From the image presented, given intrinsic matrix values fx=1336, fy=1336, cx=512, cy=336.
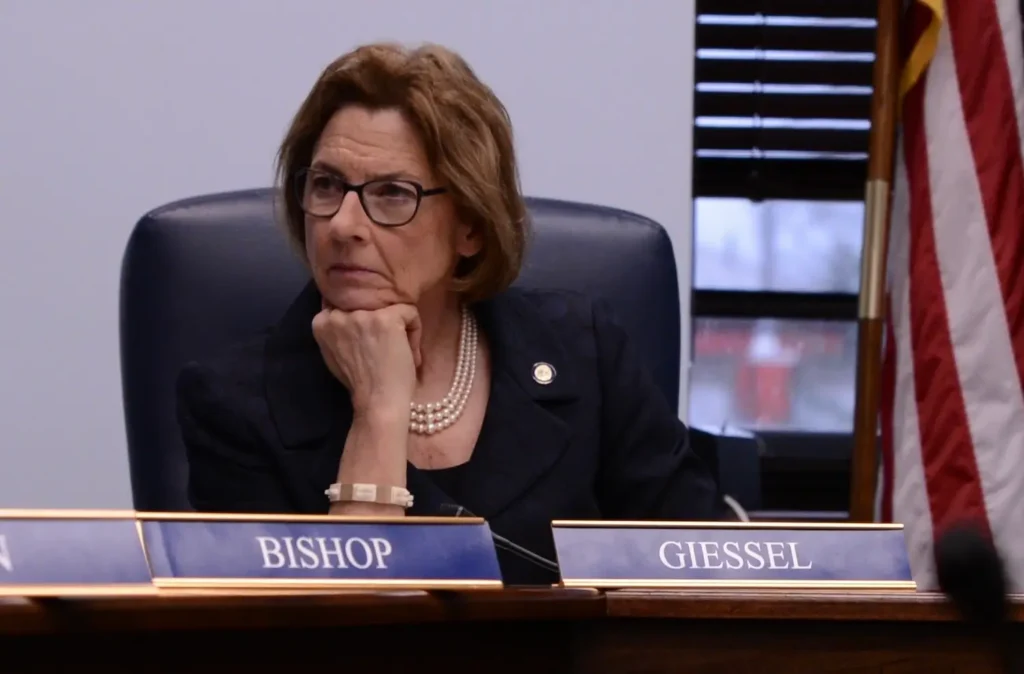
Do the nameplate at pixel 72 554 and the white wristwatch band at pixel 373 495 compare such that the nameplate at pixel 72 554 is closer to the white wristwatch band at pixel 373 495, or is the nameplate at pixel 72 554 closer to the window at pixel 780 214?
the white wristwatch band at pixel 373 495

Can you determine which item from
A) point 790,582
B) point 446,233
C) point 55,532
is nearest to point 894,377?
point 446,233

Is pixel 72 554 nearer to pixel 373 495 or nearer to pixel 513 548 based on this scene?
pixel 513 548

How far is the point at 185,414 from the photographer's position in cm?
138

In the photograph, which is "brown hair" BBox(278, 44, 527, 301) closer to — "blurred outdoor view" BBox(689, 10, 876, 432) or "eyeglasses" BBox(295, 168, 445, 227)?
"eyeglasses" BBox(295, 168, 445, 227)

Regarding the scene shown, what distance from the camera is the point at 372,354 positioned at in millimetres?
1355

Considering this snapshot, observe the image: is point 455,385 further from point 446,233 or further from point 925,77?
point 925,77

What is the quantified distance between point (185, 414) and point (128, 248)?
0.24 meters

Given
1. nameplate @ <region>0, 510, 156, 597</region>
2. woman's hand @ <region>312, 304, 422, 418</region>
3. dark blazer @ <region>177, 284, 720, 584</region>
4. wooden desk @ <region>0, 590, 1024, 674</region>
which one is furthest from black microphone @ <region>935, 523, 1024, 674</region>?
woman's hand @ <region>312, 304, 422, 418</region>

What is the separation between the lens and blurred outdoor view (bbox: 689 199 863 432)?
259cm

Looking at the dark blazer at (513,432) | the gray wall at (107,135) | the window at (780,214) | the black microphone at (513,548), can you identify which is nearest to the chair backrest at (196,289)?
the dark blazer at (513,432)

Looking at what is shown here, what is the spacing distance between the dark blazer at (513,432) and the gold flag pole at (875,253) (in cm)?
73

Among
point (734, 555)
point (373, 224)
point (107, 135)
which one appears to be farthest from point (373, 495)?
point (107, 135)

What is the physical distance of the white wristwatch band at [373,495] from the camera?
126cm

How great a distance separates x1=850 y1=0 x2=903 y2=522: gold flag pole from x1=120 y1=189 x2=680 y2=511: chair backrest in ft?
2.19
